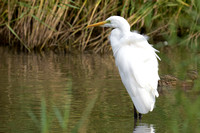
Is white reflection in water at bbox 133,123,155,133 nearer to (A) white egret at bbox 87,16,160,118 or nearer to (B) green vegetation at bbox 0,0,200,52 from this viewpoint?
(A) white egret at bbox 87,16,160,118

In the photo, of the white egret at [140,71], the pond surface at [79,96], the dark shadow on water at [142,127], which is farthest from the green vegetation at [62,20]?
the dark shadow on water at [142,127]

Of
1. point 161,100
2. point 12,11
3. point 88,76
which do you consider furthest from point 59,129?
point 12,11

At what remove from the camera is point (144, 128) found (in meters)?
4.71

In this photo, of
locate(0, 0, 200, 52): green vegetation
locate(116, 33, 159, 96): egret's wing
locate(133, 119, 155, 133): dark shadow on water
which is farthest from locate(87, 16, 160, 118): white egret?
locate(0, 0, 200, 52): green vegetation

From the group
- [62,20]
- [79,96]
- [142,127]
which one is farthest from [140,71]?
[62,20]

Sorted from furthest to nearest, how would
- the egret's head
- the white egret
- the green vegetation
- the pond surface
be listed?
the green vegetation, the egret's head, the white egret, the pond surface

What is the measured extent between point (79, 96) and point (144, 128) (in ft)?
5.71

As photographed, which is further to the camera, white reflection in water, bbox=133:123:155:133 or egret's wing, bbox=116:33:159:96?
egret's wing, bbox=116:33:159:96

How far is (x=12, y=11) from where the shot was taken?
34.9 ft

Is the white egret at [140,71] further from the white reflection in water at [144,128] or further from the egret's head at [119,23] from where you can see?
the egret's head at [119,23]

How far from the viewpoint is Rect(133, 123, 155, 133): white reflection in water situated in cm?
454

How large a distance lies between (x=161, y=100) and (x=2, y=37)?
6.66 meters

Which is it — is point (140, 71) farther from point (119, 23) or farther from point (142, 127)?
point (119, 23)

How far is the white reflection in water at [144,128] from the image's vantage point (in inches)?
179
